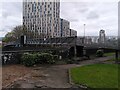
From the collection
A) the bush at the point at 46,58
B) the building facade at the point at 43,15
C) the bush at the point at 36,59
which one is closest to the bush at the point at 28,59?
the bush at the point at 36,59

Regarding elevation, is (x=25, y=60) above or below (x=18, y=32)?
below

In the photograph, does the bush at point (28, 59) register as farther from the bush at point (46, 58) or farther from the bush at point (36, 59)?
the bush at point (46, 58)

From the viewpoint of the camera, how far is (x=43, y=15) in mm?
103312

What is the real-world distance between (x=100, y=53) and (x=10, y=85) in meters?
19.1

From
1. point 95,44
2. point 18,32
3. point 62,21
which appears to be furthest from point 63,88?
point 62,21

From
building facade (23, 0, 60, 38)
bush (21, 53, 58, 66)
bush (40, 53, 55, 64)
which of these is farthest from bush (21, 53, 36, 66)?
building facade (23, 0, 60, 38)

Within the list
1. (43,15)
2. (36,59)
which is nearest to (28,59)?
(36,59)

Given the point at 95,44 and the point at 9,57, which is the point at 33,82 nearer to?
the point at 9,57

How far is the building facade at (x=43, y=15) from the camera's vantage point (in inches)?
3888

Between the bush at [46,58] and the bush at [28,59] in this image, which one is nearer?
the bush at [28,59]

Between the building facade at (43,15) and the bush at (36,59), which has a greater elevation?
the building facade at (43,15)

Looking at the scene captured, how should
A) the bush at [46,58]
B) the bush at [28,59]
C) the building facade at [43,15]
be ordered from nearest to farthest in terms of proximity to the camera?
the bush at [28,59], the bush at [46,58], the building facade at [43,15]

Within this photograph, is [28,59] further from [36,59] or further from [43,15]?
[43,15]

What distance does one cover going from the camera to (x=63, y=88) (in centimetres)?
998
